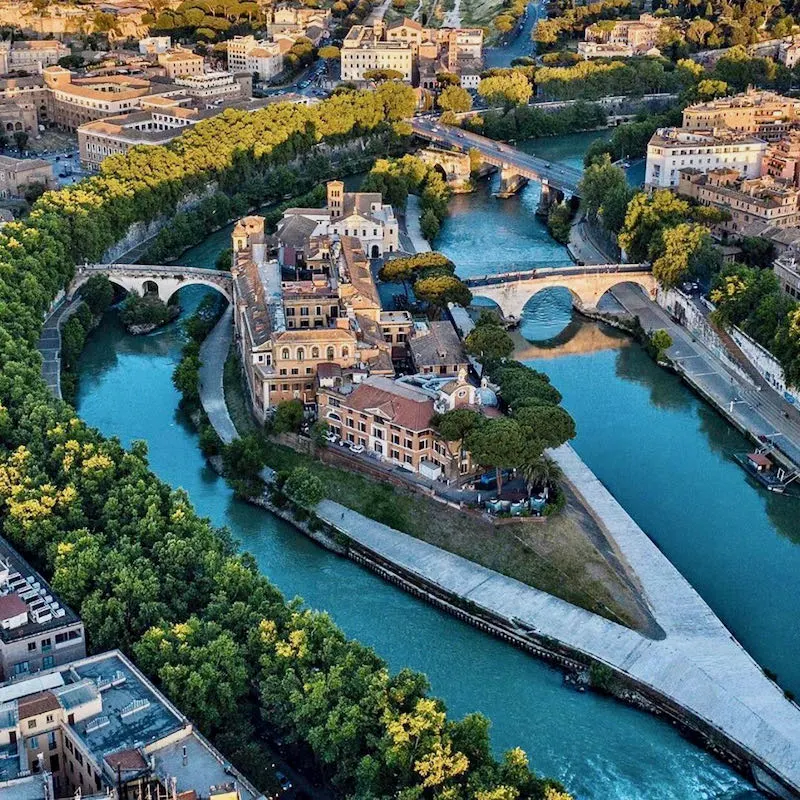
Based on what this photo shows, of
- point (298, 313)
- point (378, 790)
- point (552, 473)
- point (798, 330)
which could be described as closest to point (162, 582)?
point (378, 790)

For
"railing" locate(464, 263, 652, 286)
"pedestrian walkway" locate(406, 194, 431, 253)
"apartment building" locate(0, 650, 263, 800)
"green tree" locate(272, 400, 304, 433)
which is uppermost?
"apartment building" locate(0, 650, 263, 800)

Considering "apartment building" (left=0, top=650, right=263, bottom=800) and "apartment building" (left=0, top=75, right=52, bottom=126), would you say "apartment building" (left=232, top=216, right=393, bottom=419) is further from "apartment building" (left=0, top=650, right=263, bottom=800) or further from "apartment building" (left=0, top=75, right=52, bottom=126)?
"apartment building" (left=0, top=75, right=52, bottom=126)

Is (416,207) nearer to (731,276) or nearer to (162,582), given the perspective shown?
(731,276)

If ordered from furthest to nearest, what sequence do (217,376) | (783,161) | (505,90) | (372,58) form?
(372,58) < (505,90) < (783,161) < (217,376)

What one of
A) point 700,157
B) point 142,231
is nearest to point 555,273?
point 700,157

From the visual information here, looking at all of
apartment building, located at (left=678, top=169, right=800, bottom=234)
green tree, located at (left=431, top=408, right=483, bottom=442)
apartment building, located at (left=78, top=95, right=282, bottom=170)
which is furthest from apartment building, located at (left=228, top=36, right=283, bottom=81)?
green tree, located at (left=431, top=408, right=483, bottom=442)

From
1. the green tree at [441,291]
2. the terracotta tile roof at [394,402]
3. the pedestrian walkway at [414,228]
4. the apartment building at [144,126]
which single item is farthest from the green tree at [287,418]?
the apartment building at [144,126]

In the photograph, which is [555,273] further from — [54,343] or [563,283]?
[54,343]

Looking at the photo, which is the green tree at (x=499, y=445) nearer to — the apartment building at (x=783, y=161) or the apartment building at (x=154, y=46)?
the apartment building at (x=783, y=161)
